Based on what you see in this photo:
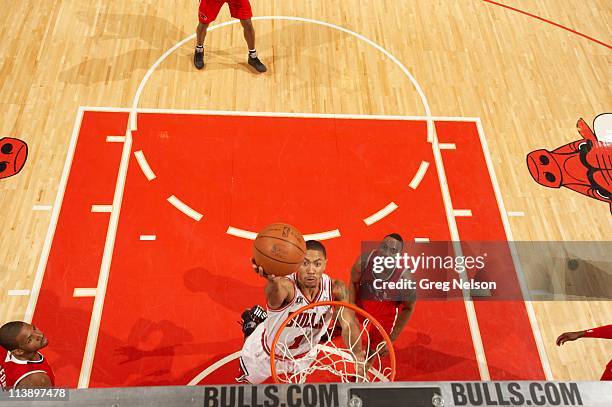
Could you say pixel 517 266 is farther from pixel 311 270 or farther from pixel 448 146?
pixel 311 270

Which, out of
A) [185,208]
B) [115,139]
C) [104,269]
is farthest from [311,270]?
[115,139]

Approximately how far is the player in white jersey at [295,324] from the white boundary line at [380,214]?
120 cm

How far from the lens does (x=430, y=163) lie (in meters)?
5.77

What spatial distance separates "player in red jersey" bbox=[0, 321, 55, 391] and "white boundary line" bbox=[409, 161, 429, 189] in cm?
359

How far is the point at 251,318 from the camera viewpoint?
443 cm

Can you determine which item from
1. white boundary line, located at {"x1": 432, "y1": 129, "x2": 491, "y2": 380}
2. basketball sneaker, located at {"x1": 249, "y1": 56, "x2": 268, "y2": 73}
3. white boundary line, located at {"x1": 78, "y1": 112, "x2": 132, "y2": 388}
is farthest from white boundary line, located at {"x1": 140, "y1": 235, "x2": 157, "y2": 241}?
white boundary line, located at {"x1": 432, "y1": 129, "x2": 491, "y2": 380}

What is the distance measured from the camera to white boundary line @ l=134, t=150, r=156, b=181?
5.46 m

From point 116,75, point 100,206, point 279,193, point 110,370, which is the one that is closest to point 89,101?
point 116,75

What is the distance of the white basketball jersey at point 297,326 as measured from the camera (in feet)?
12.5

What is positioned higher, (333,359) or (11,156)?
(11,156)

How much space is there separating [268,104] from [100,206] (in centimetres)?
211

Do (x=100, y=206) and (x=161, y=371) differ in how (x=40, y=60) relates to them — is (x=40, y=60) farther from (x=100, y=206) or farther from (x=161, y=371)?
(x=161, y=371)

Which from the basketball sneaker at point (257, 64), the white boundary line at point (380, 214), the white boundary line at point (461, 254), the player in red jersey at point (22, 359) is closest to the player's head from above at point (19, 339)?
the player in red jersey at point (22, 359)

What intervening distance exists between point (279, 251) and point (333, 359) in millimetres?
1046
